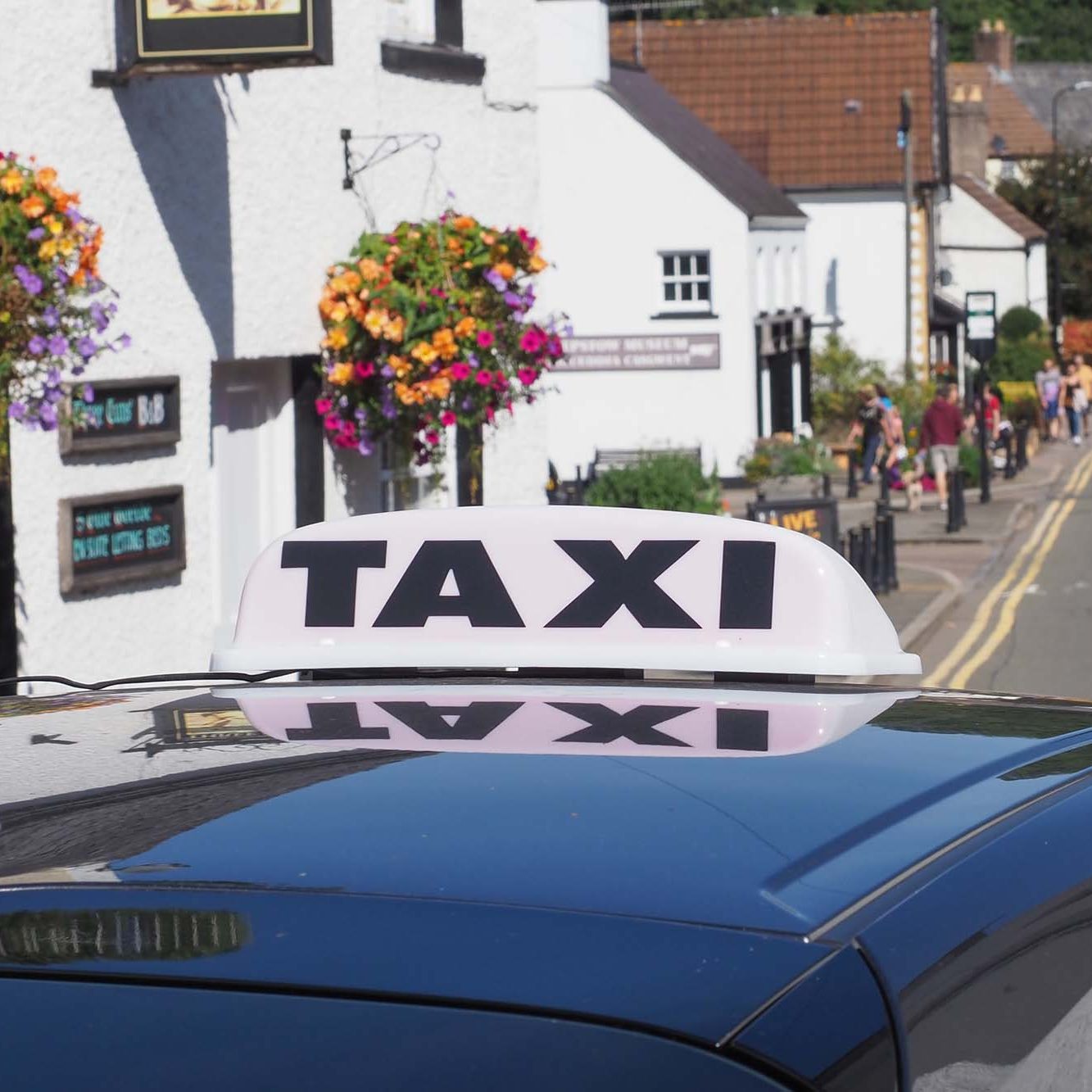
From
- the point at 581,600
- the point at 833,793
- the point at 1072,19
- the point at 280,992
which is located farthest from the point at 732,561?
the point at 1072,19

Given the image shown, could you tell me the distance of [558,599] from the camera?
288 centimetres

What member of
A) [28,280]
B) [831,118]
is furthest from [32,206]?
[831,118]

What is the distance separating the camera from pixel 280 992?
152 cm

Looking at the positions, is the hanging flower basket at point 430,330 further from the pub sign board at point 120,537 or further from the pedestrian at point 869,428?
the pedestrian at point 869,428

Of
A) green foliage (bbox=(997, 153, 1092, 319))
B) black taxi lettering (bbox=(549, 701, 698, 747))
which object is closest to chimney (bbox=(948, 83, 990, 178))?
green foliage (bbox=(997, 153, 1092, 319))

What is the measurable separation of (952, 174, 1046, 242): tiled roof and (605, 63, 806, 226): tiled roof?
3268 cm

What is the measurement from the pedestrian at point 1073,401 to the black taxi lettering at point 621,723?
1827 inches

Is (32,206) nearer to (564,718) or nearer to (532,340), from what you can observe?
(532,340)

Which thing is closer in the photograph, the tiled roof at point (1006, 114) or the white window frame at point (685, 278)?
the white window frame at point (685, 278)

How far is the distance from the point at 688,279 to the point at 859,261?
12.8 metres

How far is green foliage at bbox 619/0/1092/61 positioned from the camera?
109m

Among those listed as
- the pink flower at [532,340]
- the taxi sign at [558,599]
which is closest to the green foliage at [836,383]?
the pink flower at [532,340]

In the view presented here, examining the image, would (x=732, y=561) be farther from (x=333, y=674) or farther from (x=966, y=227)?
(x=966, y=227)

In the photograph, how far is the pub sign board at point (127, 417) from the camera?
30.9ft
